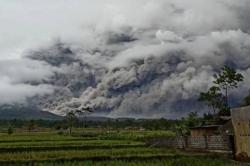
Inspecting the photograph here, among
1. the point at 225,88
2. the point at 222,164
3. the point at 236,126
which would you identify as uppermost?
the point at 225,88

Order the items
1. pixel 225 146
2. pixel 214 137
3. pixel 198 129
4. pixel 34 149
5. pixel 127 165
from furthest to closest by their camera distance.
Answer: pixel 198 129 < pixel 34 149 < pixel 214 137 < pixel 225 146 < pixel 127 165

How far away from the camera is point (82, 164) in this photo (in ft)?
92.7

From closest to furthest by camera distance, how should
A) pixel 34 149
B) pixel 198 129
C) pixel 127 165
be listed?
1. pixel 127 165
2. pixel 34 149
3. pixel 198 129

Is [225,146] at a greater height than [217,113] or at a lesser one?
lesser

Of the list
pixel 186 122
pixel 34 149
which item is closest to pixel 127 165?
pixel 34 149

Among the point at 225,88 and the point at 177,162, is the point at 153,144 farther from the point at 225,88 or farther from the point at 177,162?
the point at 225,88

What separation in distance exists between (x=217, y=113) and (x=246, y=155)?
185ft

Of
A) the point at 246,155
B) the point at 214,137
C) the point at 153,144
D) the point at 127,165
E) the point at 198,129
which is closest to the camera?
Answer: the point at 127,165

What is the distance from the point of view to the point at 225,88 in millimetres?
88062

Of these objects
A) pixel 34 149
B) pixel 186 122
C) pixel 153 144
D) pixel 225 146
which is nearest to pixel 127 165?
pixel 225 146

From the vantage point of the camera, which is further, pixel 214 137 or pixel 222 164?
pixel 214 137

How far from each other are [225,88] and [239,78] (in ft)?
12.3

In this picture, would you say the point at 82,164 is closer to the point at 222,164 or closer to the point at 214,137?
the point at 222,164

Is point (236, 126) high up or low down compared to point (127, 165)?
up
